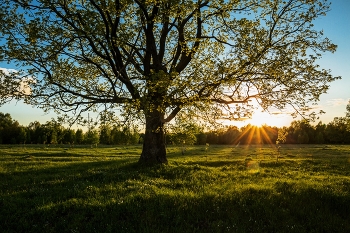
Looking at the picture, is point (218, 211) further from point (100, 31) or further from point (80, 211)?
point (100, 31)

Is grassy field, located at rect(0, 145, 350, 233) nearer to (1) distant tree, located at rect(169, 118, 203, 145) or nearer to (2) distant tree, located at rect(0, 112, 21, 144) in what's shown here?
(1) distant tree, located at rect(169, 118, 203, 145)

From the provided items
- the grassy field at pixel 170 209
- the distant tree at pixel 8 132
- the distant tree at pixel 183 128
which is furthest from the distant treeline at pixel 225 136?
the grassy field at pixel 170 209

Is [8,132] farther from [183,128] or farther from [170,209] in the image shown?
[170,209]

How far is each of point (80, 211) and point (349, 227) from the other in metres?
8.97

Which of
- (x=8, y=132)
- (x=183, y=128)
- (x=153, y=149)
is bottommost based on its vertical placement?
(x=153, y=149)

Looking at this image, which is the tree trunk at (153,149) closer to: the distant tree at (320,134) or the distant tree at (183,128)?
the distant tree at (183,128)

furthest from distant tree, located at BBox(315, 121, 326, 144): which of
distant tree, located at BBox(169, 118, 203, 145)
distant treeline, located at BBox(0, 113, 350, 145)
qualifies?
distant tree, located at BBox(169, 118, 203, 145)

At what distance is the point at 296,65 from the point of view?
1781cm

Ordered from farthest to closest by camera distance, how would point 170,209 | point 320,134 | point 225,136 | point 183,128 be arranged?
point 225,136
point 320,134
point 183,128
point 170,209

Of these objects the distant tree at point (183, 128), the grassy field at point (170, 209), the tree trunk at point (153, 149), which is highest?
the distant tree at point (183, 128)

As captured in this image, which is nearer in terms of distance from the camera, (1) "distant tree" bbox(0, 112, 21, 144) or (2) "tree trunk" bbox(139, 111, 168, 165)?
Result: (2) "tree trunk" bbox(139, 111, 168, 165)

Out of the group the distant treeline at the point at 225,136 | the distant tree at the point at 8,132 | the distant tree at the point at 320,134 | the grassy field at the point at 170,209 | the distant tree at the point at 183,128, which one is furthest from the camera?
the distant tree at the point at 320,134

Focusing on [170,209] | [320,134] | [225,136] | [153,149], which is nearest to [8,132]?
[225,136]

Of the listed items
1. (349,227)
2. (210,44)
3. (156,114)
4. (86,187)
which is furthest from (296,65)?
(86,187)
